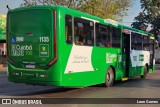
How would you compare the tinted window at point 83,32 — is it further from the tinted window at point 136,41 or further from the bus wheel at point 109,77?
the tinted window at point 136,41

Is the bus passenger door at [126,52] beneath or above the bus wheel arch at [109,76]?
above

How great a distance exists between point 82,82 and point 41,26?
2623mm

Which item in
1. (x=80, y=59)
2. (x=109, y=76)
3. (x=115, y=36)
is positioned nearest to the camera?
(x=80, y=59)

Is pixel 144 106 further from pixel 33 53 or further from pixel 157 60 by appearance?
pixel 157 60

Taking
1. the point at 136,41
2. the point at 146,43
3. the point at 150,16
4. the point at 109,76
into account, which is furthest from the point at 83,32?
the point at 150,16

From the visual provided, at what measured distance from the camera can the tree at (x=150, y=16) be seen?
6446 cm

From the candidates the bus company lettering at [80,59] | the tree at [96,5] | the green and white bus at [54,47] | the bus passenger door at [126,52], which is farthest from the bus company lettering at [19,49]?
the tree at [96,5]

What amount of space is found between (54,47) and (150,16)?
56.9 meters

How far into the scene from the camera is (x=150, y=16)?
216ft

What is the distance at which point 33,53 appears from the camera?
38.7 ft

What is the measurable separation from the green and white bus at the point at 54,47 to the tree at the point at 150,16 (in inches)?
2053

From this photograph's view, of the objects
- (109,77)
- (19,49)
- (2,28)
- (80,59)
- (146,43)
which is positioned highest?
(2,28)

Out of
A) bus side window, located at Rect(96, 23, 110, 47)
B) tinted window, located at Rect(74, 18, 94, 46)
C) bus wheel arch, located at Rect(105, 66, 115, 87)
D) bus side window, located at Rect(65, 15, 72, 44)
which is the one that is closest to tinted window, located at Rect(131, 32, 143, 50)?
bus wheel arch, located at Rect(105, 66, 115, 87)

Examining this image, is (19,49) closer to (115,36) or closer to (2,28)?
(115,36)
